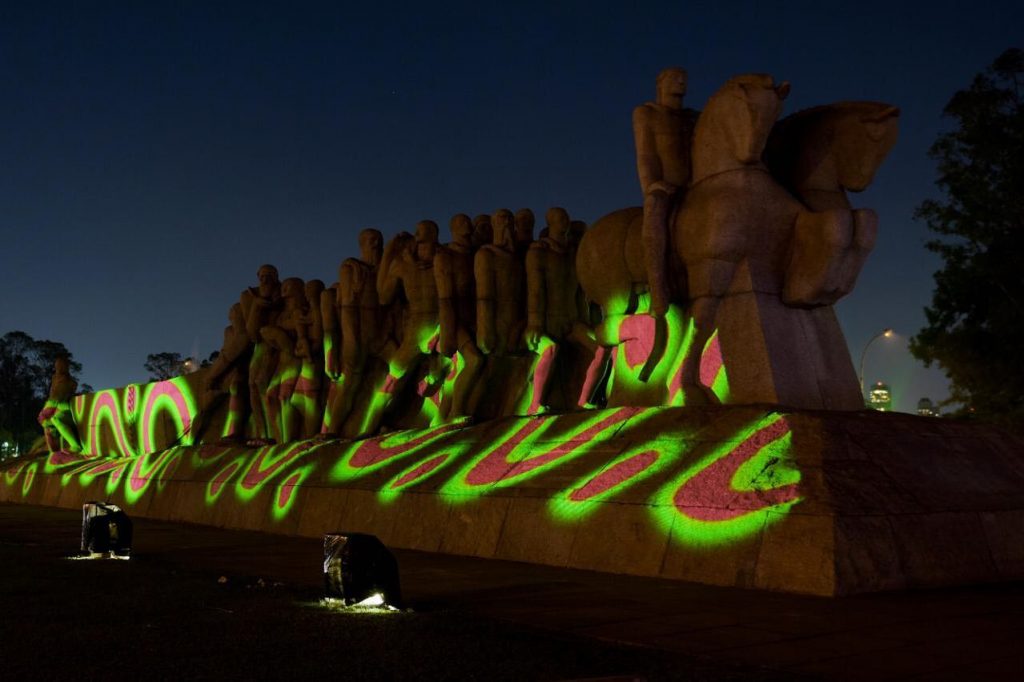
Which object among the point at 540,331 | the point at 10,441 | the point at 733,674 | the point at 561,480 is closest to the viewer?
the point at 733,674

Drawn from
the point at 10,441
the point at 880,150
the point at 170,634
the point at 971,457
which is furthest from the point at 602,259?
the point at 10,441

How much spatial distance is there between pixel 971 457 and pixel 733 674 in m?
5.67

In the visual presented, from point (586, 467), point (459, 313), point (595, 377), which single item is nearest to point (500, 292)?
point (459, 313)

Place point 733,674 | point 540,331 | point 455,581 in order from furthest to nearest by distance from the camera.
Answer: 1. point 540,331
2. point 455,581
3. point 733,674

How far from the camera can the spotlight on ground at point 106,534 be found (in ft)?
35.9

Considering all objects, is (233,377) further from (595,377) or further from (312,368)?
(595,377)

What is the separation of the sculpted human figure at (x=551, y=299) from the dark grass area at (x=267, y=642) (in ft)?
19.7

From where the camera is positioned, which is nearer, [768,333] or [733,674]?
[733,674]

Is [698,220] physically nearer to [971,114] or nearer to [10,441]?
[971,114]

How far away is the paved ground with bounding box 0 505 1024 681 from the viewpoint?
5289mm

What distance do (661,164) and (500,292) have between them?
11.2 feet

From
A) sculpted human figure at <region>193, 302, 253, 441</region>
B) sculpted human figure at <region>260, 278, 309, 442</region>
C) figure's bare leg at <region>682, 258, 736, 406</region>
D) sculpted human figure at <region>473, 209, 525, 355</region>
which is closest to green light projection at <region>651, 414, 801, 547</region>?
figure's bare leg at <region>682, 258, 736, 406</region>

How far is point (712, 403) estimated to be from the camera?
11.1 meters

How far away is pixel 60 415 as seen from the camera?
2628 centimetres
